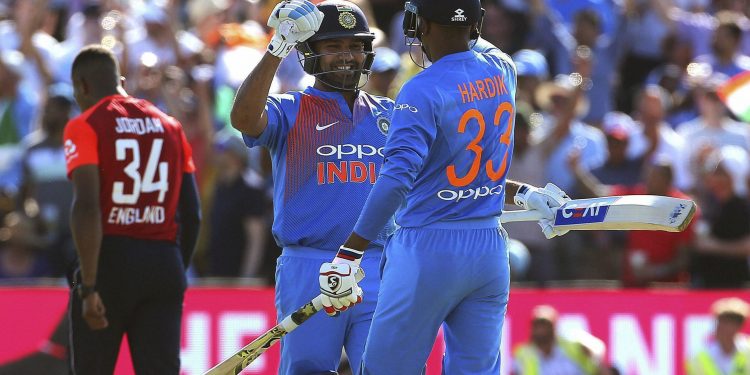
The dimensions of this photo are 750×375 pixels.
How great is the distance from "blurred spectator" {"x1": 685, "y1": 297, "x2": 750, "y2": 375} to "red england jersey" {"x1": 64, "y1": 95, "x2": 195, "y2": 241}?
5213 millimetres

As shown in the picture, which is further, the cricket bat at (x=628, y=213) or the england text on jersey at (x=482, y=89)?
the cricket bat at (x=628, y=213)

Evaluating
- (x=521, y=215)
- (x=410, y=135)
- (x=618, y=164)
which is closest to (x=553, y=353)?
(x=618, y=164)

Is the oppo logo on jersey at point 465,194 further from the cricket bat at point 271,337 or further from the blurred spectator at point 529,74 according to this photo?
the blurred spectator at point 529,74

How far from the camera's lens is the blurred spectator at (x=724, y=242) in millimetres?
12031

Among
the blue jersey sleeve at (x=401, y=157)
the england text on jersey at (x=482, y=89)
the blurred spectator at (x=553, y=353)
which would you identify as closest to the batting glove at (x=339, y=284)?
the blue jersey sleeve at (x=401, y=157)

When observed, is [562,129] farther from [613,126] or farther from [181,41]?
[181,41]

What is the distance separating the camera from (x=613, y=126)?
1310 cm

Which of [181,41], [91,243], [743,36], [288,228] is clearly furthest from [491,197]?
[743,36]

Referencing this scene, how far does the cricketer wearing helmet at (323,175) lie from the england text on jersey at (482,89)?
87 centimetres

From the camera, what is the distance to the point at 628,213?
658cm

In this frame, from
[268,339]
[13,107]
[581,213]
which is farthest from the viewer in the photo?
[13,107]

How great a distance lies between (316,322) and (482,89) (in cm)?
146

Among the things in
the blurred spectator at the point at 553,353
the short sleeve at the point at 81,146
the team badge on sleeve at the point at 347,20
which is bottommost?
the blurred spectator at the point at 553,353

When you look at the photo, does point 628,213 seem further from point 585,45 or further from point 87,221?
point 585,45
